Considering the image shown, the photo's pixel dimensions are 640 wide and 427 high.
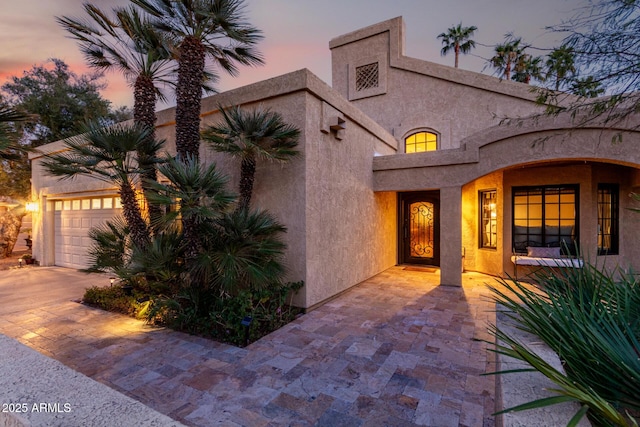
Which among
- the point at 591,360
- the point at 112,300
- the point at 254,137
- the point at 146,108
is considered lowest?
the point at 112,300

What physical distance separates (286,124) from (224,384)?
14.6ft

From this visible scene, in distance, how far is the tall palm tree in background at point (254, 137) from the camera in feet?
17.1

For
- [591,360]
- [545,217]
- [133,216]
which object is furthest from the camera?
[545,217]

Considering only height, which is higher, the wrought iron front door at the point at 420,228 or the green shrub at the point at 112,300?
the wrought iron front door at the point at 420,228

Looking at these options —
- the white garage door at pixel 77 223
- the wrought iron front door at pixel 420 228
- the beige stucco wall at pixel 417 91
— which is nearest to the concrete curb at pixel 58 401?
the white garage door at pixel 77 223

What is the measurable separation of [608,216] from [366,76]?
31.0ft

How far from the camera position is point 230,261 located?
4469mm

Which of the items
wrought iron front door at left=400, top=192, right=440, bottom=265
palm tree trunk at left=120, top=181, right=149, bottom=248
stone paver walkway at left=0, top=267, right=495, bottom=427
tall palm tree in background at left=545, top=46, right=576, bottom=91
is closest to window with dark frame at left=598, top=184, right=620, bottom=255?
wrought iron front door at left=400, top=192, right=440, bottom=265

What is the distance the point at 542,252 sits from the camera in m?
7.84

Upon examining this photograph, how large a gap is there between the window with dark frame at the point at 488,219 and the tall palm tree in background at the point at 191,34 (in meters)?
8.15

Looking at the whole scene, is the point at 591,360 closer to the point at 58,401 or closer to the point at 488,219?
the point at 58,401

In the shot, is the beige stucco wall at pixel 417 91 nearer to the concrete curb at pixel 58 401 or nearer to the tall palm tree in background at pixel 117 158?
the tall palm tree in background at pixel 117 158

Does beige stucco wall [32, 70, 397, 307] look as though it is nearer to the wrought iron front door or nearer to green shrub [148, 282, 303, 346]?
green shrub [148, 282, 303, 346]

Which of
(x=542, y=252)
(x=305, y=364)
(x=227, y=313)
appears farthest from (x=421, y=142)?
(x=305, y=364)
